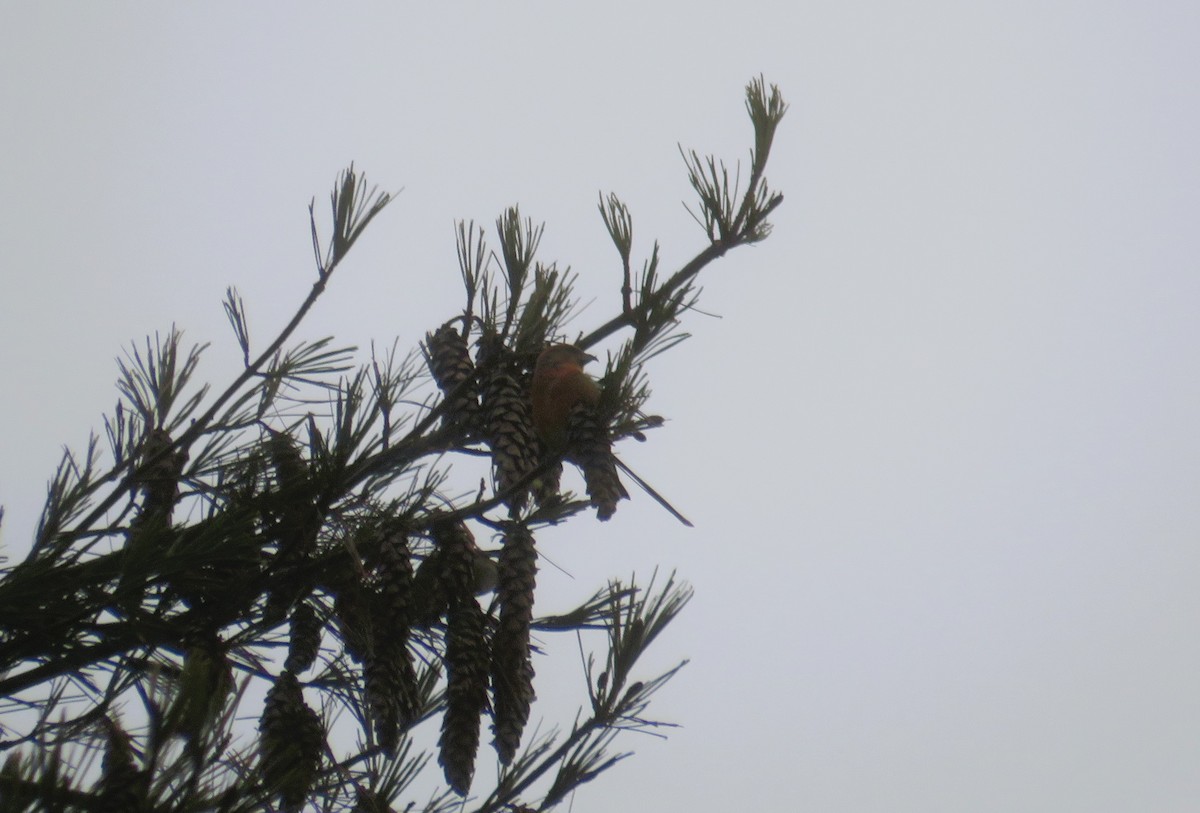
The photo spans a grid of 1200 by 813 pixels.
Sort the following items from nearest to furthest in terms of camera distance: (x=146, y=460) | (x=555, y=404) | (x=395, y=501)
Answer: (x=555, y=404), (x=395, y=501), (x=146, y=460)

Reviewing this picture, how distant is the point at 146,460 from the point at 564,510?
0.59 metres

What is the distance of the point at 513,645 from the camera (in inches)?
52.9

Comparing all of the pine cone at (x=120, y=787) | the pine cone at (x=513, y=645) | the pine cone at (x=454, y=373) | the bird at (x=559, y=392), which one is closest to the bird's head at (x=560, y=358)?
the bird at (x=559, y=392)

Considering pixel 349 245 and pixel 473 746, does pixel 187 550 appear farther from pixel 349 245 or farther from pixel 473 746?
pixel 349 245

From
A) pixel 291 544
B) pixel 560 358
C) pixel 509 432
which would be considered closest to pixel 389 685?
pixel 291 544

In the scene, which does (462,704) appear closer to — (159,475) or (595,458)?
(595,458)

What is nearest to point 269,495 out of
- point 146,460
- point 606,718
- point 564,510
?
point 146,460

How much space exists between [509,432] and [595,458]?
0.15m

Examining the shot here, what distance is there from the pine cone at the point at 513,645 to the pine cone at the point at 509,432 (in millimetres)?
74

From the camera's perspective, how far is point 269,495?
1.40m

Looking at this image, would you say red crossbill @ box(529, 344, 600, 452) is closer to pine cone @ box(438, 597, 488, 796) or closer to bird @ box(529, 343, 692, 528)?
bird @ box(529, 343, 692, 528)

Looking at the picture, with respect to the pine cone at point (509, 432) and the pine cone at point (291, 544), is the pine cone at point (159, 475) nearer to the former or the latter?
the pine cone at point (291, 544)

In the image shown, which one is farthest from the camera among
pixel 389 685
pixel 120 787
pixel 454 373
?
pixel 454 373

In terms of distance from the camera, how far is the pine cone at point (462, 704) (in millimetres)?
1294
